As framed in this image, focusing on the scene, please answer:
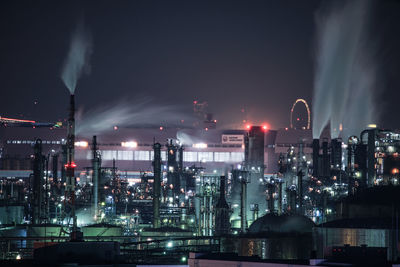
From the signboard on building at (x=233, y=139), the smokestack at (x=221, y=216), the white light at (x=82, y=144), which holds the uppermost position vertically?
the signboard on building at (x=233, y=139)

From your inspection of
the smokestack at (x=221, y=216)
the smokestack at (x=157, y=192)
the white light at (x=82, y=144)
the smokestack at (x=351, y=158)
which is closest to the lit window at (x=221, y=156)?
the white light at (x=82, y=144)

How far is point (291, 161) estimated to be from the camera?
70.4 metres

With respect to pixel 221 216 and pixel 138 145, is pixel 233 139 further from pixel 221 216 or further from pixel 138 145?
pixel 221 216

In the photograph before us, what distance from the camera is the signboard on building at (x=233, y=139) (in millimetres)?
117938

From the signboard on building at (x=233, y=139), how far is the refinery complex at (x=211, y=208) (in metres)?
21.7

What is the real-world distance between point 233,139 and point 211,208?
67692 millimetres

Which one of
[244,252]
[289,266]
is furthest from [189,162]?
[289,266]

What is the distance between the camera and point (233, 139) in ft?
387

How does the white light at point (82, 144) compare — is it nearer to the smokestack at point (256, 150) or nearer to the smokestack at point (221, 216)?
the smokestack at point (256, 150)

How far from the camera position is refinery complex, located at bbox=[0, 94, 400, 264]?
3738cm

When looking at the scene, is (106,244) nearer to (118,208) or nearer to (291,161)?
(118,208)

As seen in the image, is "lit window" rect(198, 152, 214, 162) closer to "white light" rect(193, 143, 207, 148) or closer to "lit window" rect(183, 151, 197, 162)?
"lit window" rect(183, 151, 197, 162)

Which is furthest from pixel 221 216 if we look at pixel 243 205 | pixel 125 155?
pixel 125 155

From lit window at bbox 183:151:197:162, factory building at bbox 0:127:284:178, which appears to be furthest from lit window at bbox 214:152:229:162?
lit window at bbox 183:151:197:162
